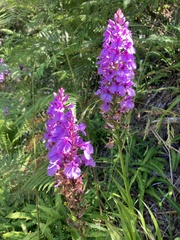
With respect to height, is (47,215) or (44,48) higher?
(44,48)

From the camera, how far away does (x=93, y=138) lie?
9.07 ft

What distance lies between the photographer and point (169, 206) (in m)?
2.24

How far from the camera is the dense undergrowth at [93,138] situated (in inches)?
85.5

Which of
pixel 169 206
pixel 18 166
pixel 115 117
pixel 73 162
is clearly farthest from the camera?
pixel 18 166

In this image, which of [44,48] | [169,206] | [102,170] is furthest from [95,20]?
[169,206]

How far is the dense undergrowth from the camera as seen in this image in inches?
85.5

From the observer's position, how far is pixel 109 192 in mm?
2256

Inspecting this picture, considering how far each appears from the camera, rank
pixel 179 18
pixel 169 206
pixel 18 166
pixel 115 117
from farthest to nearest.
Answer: pixel 179 18
pixel 18 166
pixel 169 206
pixel 115 117

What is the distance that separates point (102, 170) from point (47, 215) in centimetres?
51

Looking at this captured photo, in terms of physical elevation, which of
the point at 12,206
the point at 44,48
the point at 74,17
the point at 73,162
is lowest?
the point at 12,206

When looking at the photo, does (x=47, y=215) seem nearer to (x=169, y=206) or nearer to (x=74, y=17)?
(x=169, y=206)

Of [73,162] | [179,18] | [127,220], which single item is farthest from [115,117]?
[179,18]

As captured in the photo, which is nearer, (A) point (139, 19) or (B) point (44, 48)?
(B) point (44, 48)

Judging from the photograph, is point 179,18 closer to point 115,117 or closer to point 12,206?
point 115,117
